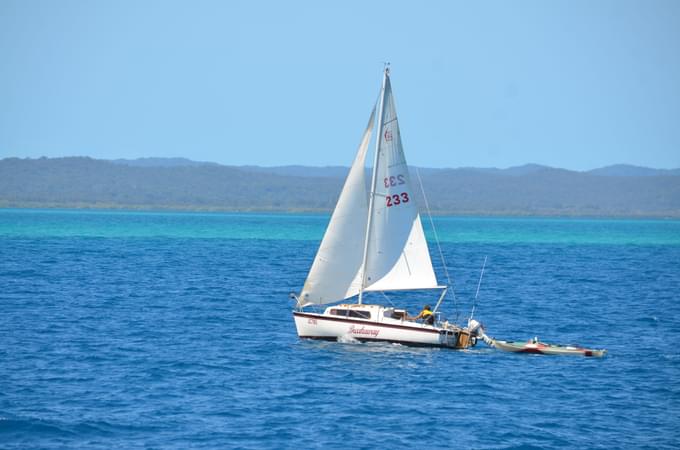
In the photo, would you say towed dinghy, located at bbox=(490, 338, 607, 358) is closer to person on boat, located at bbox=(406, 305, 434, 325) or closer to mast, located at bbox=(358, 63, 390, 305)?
person on boat, located at bbox=(406, 305, 434, 325)

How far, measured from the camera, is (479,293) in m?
69.0

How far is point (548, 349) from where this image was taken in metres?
42.1

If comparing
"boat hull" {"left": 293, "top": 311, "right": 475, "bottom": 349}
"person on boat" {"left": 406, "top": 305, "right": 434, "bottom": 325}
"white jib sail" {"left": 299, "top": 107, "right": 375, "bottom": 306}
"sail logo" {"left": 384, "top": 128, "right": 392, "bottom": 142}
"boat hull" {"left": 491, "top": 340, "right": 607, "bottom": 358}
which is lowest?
"boat hull" {"left": 491, "top": 340, "right": 607, "bottom": 358}

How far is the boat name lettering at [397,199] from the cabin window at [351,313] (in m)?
4.85

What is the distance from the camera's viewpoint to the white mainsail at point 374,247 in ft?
141

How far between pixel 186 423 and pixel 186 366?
858 cm

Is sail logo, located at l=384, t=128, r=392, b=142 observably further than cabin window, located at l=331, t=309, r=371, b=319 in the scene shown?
Yes

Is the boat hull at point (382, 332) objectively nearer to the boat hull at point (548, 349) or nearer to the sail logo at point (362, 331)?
the sail logo at point (362, 331)

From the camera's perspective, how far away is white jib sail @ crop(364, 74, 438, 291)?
42.6 m

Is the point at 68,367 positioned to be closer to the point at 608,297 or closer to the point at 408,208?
the point at 408,208

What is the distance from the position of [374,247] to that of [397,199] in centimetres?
229

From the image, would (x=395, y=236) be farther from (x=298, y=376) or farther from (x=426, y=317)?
(x=298, y=376)

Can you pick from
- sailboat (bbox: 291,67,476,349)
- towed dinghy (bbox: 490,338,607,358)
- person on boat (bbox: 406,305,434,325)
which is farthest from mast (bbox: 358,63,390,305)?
towed dinghy (bbox: 490,338,607,358)

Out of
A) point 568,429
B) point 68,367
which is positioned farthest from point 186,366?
point 568,429
